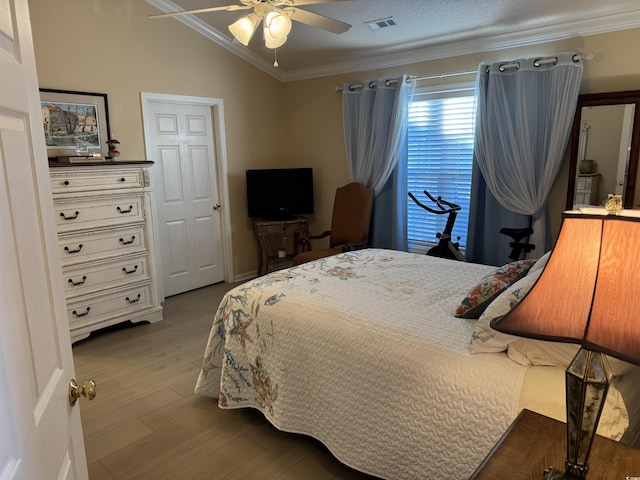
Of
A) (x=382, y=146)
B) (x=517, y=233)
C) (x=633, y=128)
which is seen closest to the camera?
(x=633, y=128)

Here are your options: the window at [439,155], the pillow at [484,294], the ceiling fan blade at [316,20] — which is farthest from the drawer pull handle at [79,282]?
the window at [439,155]

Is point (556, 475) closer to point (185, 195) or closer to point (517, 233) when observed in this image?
point (517, 233)

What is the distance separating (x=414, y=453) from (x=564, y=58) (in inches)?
126

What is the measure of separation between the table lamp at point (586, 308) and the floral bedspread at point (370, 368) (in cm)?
58

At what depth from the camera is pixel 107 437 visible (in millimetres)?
2420

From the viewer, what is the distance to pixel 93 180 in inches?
Answer: 136

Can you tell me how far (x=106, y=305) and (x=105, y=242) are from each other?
1.73ft

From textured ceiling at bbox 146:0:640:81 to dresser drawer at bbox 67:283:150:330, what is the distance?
2.62 m

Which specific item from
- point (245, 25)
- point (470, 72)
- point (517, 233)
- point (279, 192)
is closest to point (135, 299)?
point (279, 192)

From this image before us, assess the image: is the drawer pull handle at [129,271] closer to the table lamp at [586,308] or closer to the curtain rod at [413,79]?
the curtain rod at [413,79]

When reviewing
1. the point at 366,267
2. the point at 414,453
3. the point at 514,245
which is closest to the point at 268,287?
the point at 366,267

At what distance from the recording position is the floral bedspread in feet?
5.42

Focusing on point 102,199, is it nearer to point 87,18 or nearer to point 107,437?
point 87,18

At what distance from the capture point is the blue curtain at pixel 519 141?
3.52 metres
